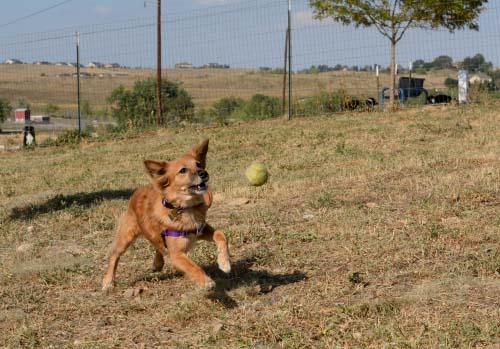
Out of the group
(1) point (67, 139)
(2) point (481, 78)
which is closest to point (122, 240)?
(1) point (67, 139)

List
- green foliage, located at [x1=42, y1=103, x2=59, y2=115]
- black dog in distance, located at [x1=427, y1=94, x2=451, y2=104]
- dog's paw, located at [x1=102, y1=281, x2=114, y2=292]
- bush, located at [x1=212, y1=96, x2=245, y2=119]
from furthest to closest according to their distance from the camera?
green foliage, located at [x1=42, y1=103, x2=59, y2=115], black dog in distance, located at [x1=427, y1=94, x2=451, y2=104], bush, located at [x1=212, y1=96, x2=245, y2=119], dog's paw, located at [x1=102, y1=281, x2=114, y2=292]

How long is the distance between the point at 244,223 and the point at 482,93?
35.0 feet

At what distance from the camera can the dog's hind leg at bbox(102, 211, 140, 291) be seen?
215 inches

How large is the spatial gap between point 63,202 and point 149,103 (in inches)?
566

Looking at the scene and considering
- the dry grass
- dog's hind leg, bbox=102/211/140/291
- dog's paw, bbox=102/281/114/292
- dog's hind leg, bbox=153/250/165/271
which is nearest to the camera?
dog's paw, bbox=102/281/114/292

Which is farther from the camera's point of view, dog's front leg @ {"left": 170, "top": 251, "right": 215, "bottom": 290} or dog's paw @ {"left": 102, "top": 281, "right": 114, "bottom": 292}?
dog's paw @ {"left": 102, "top": 281, "right": 114, "bottom": 292}

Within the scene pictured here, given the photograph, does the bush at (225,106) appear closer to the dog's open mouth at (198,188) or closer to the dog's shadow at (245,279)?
the dog's shadow at (245,279)

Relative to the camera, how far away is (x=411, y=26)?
16719 mm

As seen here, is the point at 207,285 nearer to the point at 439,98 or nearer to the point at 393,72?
the point at 393,72

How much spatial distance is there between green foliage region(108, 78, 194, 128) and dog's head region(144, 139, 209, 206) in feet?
39.4

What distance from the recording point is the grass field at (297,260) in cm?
401

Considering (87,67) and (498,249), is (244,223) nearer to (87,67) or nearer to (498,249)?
(498,249)

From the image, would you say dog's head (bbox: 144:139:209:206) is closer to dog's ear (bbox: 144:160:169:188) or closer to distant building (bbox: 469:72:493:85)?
dog's ear (bbox: 144:160:169:188)

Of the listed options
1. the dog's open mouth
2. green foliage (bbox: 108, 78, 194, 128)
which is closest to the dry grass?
green foliage (bbox: 108, 78, 194, 128)
